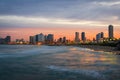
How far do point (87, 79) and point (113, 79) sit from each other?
2707 millimetres

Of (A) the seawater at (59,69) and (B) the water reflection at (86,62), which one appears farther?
(B) the water reflection at (86,62)

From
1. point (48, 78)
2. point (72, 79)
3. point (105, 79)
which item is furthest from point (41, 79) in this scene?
point (105, 79)


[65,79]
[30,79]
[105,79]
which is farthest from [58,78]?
[105,79]

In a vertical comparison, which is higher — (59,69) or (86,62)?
(59,69)

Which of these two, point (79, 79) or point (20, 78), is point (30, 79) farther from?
point (79, 79)

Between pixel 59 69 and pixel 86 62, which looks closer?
pixel 59 69

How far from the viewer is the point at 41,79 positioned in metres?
25.9

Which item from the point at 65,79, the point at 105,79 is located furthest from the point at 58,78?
the point at 105,79

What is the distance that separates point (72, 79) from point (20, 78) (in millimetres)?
5589

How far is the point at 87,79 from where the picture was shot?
26.0 metres

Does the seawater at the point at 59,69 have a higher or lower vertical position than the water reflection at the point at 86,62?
higher

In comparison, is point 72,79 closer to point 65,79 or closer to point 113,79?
point 65,79

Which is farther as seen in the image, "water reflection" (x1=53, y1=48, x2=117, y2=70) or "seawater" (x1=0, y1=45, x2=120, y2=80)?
"water reflection" (x1=53, y1=48, x2=117, y2=70)

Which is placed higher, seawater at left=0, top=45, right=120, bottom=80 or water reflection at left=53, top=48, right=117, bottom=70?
seawater at left=0, top=45, right=120, bottom=80
